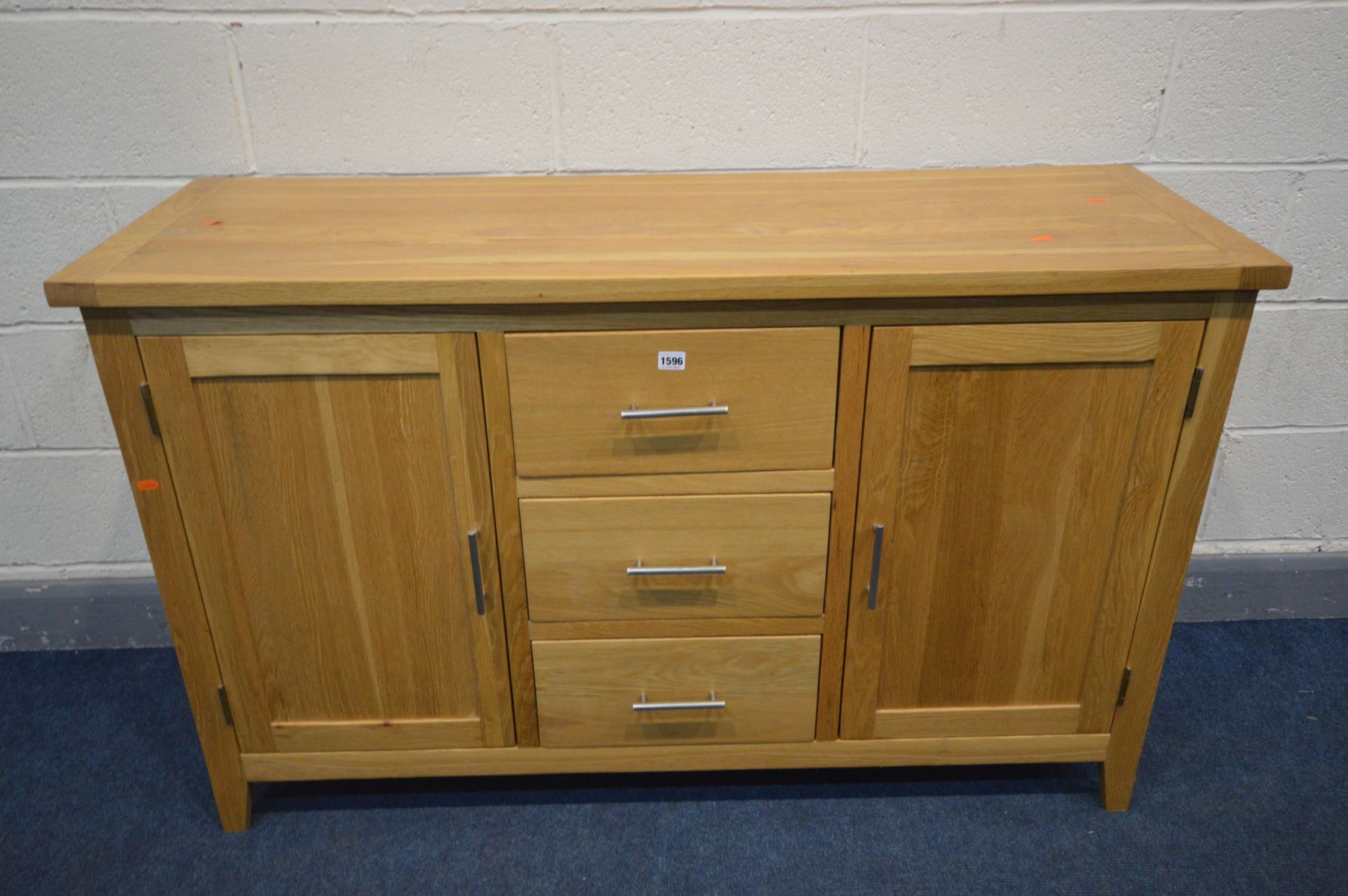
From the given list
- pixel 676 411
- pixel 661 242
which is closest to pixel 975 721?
pixel 676 411

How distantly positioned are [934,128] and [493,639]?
95 centimetres

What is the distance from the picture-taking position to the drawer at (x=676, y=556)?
1.15m

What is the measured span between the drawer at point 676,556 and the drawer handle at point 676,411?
114mm

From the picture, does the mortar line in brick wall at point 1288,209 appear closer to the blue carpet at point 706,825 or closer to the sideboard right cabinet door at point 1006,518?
the sideboard right cabinet door at point 1006,518

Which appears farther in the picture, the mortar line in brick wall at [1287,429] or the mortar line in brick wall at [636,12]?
the mortar line in brick wall at [1287,429]

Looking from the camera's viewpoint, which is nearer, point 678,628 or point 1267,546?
point 678,628

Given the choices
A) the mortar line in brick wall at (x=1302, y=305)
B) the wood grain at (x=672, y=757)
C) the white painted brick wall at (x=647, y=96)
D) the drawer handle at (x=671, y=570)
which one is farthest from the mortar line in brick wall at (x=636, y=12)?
the wood grain at (x=672, y=757)

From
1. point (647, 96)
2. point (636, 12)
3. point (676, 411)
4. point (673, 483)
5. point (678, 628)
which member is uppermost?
point (636, 12)

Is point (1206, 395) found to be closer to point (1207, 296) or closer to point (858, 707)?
point (1207, 296)

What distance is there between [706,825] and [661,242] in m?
0.81

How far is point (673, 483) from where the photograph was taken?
114 cm

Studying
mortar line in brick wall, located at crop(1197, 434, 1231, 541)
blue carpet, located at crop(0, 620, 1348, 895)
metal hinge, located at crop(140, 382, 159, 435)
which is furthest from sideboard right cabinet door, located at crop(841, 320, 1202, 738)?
metal hinge, located at crop(140, 382, 159, 435)

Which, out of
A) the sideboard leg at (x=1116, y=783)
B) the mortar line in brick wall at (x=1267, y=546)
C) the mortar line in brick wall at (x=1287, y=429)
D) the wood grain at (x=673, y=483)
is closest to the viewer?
the wood grain at (x=673, y=483)

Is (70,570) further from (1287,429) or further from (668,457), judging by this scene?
(1287,429)
